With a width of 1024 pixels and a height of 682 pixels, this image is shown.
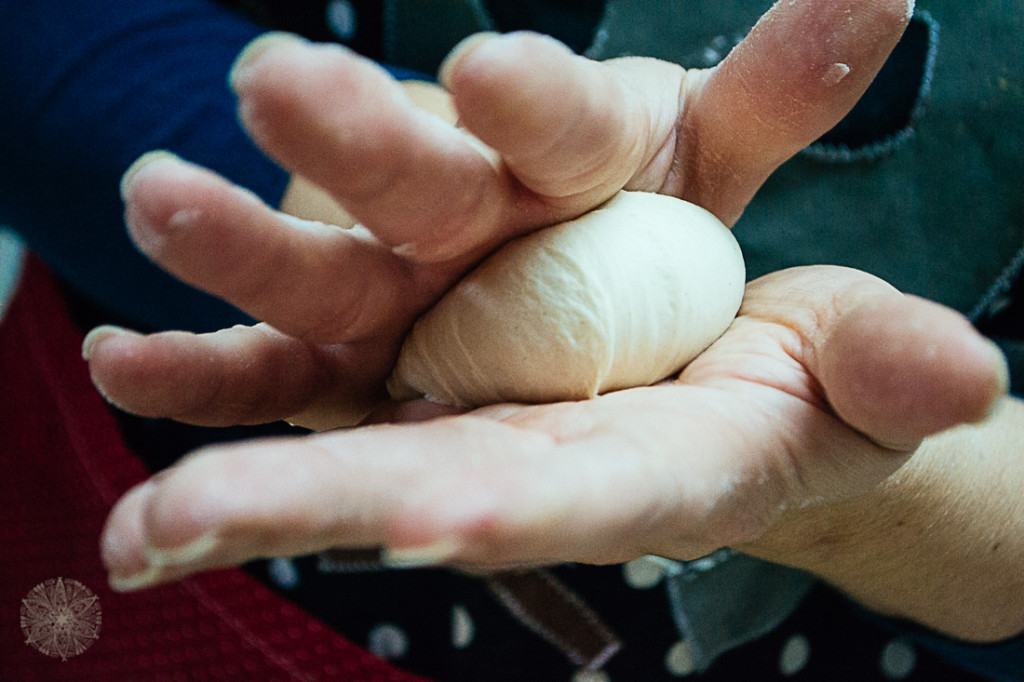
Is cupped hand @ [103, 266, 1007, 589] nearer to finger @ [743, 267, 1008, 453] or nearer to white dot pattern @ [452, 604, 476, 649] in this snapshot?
finger @ [743, 267, 1008, 453]

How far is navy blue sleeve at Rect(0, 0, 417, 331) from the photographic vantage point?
714 mm

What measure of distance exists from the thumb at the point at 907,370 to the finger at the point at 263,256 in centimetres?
23

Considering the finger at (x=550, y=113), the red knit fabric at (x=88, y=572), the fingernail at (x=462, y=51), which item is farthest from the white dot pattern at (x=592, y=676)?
the fingernail at (x=462, y=51)

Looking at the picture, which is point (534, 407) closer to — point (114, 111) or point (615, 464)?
point (615, 464)

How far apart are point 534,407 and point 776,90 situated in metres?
0.25

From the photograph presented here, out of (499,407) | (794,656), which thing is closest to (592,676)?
(794,656)

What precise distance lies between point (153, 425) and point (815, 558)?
2.41ft

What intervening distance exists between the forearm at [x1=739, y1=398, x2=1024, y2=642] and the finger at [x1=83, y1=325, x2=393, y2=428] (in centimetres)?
28

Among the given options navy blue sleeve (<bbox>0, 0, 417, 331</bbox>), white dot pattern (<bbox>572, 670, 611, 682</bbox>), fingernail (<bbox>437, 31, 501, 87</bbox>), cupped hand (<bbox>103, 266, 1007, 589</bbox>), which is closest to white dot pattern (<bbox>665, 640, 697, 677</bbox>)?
white dot pattern (<bbox>572, 670, 611, 682</bbox>)

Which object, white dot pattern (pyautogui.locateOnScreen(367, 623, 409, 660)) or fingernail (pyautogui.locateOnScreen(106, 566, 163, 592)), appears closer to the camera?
fingernail (pyautogui.locateOnScreen(106, 566, 163, 592))

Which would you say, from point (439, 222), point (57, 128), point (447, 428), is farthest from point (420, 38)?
point (447, 428)

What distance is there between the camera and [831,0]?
40cm

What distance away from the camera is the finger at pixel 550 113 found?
277mm

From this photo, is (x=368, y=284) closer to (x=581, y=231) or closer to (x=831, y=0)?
(x=581, y=231)
